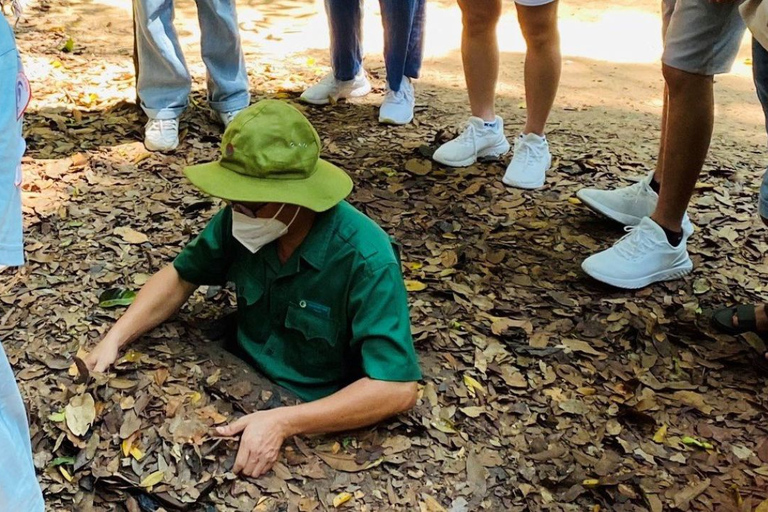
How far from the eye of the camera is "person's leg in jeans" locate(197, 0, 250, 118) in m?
4.24

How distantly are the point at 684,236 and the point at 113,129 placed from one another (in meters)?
3.15

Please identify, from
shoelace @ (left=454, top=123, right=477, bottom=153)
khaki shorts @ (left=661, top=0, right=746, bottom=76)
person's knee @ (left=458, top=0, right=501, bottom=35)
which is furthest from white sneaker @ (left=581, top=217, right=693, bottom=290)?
person's knee @ (left=458, top=0, right=501, bottom=35)

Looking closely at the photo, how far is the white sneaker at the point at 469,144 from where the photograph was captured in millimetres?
4352

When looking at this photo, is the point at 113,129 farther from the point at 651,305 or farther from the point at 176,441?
the point at 651,305

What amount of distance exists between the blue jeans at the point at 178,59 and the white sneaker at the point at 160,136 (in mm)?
48

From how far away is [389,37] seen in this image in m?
4.66

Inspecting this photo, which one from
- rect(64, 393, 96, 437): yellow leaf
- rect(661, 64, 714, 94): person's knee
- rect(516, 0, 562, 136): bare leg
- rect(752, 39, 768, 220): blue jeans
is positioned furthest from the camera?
rect(516, 0, 562, 136): bare leg

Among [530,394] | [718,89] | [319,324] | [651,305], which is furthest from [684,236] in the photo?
[718,89]

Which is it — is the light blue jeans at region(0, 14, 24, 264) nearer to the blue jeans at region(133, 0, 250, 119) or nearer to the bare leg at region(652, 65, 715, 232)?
the bare leg at region(652, 65, 715, 232)

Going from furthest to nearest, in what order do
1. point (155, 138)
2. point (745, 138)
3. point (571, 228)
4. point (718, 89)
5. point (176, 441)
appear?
point (718, 89), point (745, 138), point (155, 138), point (571, 228), point (176, 441)

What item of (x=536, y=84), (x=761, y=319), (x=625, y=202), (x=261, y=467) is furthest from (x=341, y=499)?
(x=536, y=84)

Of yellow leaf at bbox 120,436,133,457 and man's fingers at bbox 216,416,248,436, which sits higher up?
man's fingers at bbox 216,416,248,436

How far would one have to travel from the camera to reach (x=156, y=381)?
2.61 m

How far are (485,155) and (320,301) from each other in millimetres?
2217
